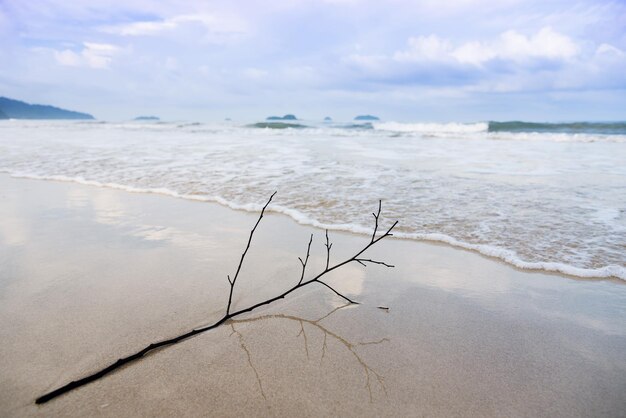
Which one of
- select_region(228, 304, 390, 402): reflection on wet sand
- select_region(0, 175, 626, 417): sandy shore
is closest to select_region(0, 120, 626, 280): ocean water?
select_region(0, 175, 626, 417): sandy shore

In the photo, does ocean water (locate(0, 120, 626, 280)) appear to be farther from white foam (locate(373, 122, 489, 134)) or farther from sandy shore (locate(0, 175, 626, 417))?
white foam (locate(373, 122, 489, 134))

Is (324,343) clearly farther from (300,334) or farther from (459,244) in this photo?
(459,244)

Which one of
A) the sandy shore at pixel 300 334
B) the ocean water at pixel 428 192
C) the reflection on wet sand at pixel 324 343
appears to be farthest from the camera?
the ocean water at pixel 428 192

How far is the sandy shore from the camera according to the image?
1531 millimetres

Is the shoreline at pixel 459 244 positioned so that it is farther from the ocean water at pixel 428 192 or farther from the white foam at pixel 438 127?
the white foam at pixel 438 127

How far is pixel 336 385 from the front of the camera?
1.60m

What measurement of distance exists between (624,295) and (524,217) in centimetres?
186

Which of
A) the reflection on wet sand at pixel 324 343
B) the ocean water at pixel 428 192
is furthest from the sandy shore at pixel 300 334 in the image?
the ocean water at pixel 428 192

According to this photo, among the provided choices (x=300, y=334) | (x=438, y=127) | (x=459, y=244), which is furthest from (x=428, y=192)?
(x=438, y=127)

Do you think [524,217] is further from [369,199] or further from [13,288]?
[13,288]

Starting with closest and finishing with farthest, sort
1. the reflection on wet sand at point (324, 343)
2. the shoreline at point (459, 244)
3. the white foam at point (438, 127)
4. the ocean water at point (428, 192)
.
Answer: the reflection on wet sand at point (324, 343) → the shoreline at point (459, 244) → the ocean water at point (428, 192) → the white foam at point (438, 127)

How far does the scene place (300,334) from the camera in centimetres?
200

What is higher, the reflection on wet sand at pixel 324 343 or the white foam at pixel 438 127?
the reflection on wet sand at pixel 324 343

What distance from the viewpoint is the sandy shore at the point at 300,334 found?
1531 millimetres
